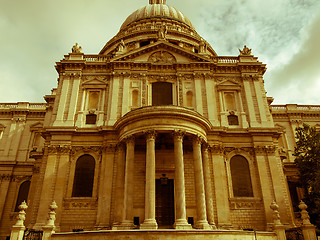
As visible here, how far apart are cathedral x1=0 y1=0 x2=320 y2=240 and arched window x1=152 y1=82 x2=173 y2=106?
0.10 m

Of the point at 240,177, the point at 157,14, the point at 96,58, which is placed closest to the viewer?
the point at 240,177

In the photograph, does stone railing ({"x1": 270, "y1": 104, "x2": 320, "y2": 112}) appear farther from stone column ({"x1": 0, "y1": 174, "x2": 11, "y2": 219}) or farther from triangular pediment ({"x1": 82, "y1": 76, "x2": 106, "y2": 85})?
stone column ({"x1": 0, "y1": 174, "x2": 11, "y2": 219})

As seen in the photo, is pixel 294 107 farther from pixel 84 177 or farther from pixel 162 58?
pixel 84 177

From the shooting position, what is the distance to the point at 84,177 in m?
22.9

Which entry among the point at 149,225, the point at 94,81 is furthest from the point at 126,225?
the point at 94,81

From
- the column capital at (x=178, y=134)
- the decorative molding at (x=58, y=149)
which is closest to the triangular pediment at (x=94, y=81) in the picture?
the decorative molding at (x=58, y=149)

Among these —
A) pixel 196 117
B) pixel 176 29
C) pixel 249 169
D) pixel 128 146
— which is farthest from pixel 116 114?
pixel 176 29

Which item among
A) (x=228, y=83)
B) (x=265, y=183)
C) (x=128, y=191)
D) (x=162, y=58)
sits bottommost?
(x=128, y=191)

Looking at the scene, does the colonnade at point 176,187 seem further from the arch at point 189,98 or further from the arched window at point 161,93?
the arched window at point 161,93

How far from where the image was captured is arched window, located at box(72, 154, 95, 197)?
879 inches

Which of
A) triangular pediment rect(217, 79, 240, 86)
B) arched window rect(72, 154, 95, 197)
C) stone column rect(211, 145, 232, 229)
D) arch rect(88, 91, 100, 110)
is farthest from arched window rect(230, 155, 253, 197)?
arch rect(88, 91, 100, 110)

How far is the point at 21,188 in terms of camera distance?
33406 mm

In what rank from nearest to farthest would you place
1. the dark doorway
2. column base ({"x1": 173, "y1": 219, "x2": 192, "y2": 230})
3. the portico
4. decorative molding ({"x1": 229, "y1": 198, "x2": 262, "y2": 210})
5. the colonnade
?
1. column base ({"x1": 173, "y1": 219, "x2": 192, "y2": 230})
2. the colonnade
3. the portico
4. the dark doorway
5. decorative molding ({"x1": 229, "y1": 198, "x2": 262, "y2": 210})

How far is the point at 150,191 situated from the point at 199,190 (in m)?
3.69
